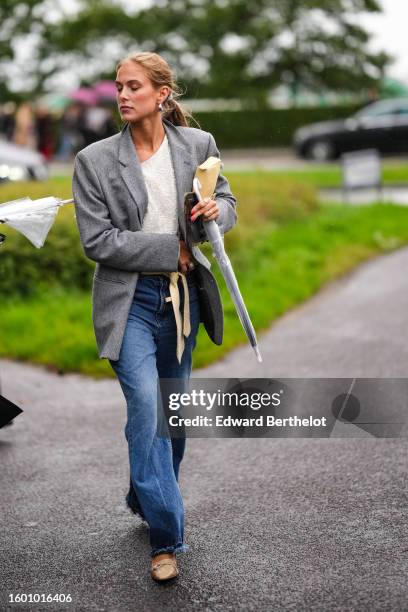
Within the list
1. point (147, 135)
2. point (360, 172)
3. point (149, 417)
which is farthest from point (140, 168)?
point (360, 172)

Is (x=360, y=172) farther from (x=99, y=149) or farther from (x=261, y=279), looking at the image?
(x=99, y=149)

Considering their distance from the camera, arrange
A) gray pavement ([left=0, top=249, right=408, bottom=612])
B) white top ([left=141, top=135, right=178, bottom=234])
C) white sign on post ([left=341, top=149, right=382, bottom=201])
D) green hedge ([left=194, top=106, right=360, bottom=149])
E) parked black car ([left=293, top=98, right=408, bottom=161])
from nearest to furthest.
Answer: gray pavement ([left=0, top=249, right=408, bottom=612])
white top ([left=141, top=135, right=178, bottom=234])
white sign on post ([left=341, top=149, right=382, bottom=201])
parked black car ([left=293, top=98, right=408, bottom=161])
green hedge ([left=194, top=106, right=360, bottom=149])

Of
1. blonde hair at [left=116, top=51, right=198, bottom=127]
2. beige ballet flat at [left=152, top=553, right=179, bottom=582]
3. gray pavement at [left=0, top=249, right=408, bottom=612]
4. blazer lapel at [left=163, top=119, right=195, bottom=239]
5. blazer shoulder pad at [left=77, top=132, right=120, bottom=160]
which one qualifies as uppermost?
blonde hair at [left=116, top=51, right=198, bottom=127]

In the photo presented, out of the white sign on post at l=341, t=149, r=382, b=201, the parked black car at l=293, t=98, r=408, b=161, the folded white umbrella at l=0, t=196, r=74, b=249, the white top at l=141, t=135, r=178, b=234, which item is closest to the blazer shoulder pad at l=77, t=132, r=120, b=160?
the white top at l=141, t=135, r=178, b=234

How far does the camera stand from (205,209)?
3.89 m

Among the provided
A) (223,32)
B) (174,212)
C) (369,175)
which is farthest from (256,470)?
(223,32)

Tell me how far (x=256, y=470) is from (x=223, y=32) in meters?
34.7

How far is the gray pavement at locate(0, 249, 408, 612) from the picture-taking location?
12.5 feet

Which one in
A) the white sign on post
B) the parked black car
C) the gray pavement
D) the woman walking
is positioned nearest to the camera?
the gray pavement

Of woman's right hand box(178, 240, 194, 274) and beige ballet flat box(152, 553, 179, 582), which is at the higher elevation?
woman's right hand box(178, 240, 194, 274)

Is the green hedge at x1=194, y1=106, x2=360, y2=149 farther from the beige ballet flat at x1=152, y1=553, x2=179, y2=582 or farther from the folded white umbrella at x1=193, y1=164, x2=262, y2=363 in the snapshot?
the beige ballet flat at x1=152, y1=553, x2=179, y2=582

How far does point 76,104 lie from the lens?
27.5 meters

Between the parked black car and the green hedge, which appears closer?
the parked black car

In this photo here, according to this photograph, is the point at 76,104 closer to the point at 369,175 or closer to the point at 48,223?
the point at 369,175
